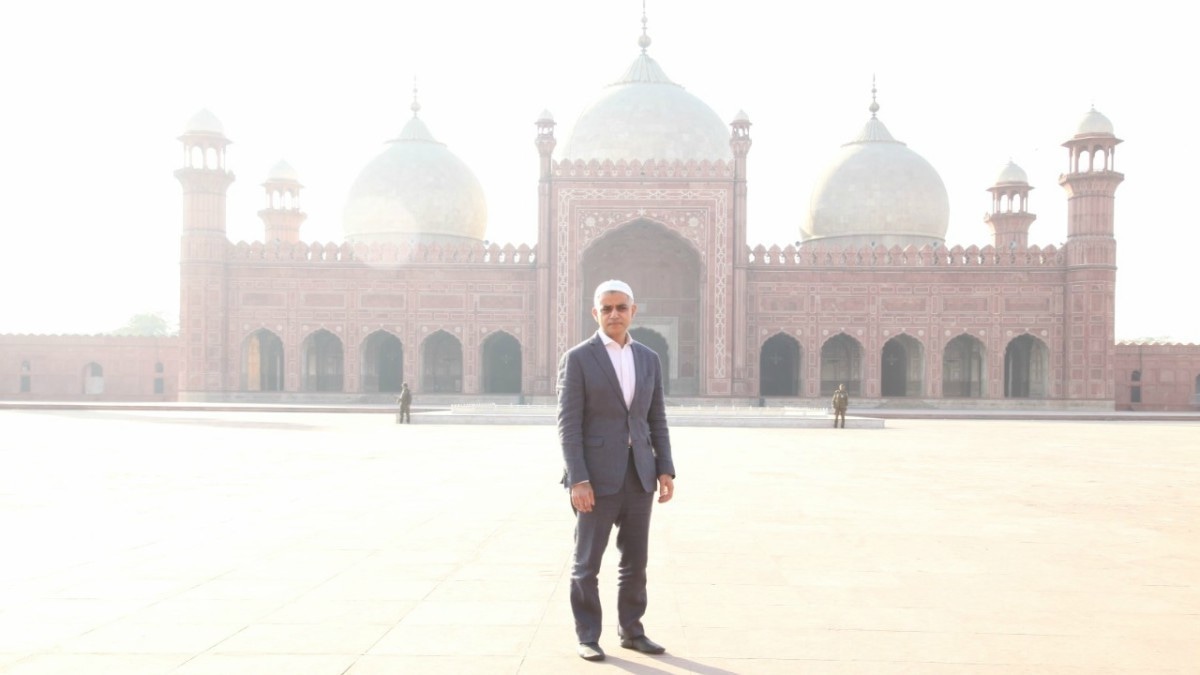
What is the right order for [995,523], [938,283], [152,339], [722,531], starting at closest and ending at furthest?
[722,531] → [995,523] → [938,283] → [152,339]

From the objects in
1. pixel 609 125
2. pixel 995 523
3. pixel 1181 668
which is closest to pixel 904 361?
pixel 609 125

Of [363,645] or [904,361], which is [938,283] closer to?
[904,361]

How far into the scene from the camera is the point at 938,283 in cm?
2228

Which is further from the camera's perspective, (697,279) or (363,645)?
(697,279)

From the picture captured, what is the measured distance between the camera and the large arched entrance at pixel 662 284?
2300cm

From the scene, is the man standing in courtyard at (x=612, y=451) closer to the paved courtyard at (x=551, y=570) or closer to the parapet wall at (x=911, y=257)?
the paved courtyard at (x=551, y=570)

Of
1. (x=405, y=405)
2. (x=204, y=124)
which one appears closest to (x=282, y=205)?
(x=204, y=124)

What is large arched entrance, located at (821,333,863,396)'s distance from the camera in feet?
77.2

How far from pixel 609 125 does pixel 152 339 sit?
13.7m

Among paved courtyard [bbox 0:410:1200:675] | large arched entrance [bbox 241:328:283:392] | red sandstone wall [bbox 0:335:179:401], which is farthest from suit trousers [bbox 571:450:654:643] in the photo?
red sandstone wall [bbox 0:335:179:401]

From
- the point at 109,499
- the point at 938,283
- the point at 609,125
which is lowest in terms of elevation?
the point at 109,499

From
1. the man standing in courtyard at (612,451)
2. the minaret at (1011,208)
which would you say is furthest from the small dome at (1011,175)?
the man standing in courtyard at (612,451)

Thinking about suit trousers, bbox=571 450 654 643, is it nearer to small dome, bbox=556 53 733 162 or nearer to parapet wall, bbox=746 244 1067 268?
parapet wall, bbox=746 244 1067 268

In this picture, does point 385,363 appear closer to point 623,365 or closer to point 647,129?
point 647,129
